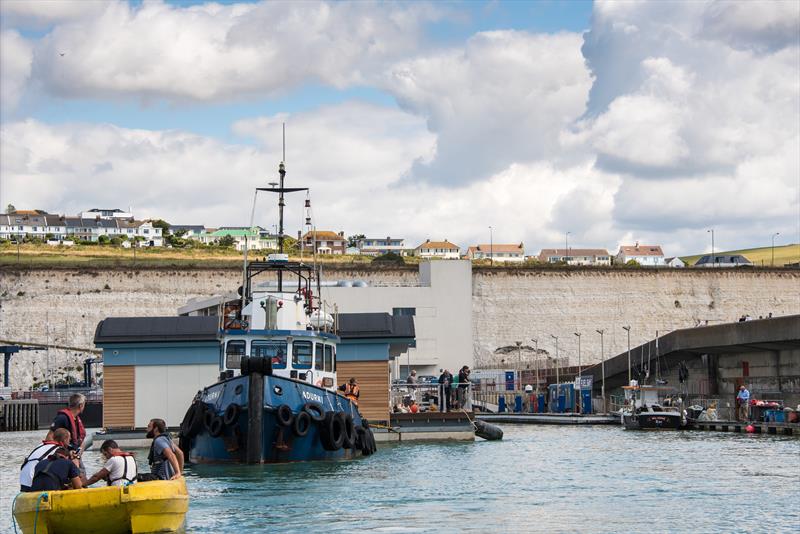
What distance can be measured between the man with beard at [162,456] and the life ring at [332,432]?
36.3 feet

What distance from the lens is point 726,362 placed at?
180ft

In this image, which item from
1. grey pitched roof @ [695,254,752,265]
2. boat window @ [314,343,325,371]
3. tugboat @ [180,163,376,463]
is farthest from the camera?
grey pitched roof @ [695,254,752,265]

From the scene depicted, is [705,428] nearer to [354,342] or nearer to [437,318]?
[354,342]

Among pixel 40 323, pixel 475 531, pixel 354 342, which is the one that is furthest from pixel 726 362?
pixel 40 323

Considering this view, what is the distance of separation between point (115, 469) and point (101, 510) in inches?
27.3

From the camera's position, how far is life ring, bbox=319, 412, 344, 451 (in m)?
27.6

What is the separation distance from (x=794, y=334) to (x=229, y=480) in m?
28.0

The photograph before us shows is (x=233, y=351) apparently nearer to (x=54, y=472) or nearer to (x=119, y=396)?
(x=119, y=396)

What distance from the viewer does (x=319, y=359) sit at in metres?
29.9

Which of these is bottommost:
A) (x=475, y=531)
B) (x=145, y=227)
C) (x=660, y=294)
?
(x=475, y=531)

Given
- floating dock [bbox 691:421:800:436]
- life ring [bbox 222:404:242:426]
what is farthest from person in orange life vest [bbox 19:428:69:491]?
floating dock [bbox 691:421:800:436]

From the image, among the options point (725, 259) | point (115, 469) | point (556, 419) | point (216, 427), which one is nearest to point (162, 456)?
point (115, 469)

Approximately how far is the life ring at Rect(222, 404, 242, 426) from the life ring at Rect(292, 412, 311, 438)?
1.20 meters

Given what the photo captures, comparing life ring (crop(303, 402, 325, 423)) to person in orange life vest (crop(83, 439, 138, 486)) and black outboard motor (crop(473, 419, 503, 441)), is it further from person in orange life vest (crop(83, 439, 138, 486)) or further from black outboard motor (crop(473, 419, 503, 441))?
person in orange life vest (crop(83, 439, 138, 486))
